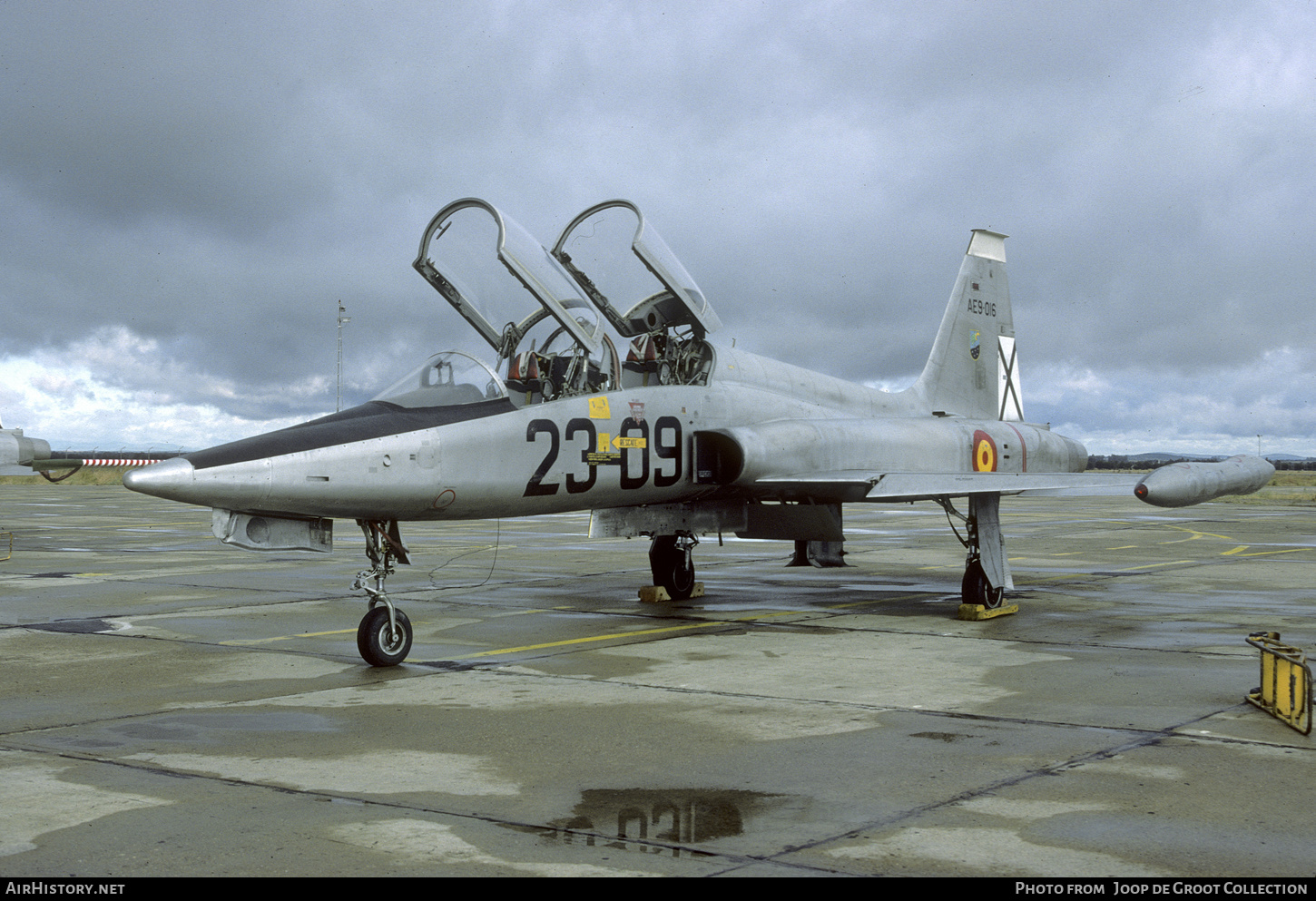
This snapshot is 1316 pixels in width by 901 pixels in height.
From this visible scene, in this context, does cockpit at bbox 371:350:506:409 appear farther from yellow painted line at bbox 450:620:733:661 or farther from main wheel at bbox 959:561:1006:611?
main wheel at bbox 959:561:1006:611

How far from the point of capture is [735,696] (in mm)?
7520

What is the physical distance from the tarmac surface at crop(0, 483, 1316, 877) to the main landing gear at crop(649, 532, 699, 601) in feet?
1.50

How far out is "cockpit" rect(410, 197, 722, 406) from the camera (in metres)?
9.57

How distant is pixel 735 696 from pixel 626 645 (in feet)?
8.01

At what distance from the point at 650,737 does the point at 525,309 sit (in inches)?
208

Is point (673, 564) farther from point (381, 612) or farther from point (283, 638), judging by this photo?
point (381, 612)

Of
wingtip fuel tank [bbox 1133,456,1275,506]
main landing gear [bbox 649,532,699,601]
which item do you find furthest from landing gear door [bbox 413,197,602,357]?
wingtip fuel tank [bbox 1133,456,1275,506]

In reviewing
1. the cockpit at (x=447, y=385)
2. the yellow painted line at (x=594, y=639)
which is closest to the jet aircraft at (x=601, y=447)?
the cockpit at (x=447, y=385)

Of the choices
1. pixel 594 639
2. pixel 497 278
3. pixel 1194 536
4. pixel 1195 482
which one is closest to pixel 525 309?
pixel 497 278

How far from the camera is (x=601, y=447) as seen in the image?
34.5 ft

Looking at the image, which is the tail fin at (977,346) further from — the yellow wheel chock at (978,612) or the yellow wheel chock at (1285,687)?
the yellow wheel chock at (1285,687)

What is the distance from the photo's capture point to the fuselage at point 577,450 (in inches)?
315

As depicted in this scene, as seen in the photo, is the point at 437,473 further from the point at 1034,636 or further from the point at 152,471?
the point at 1034,636
